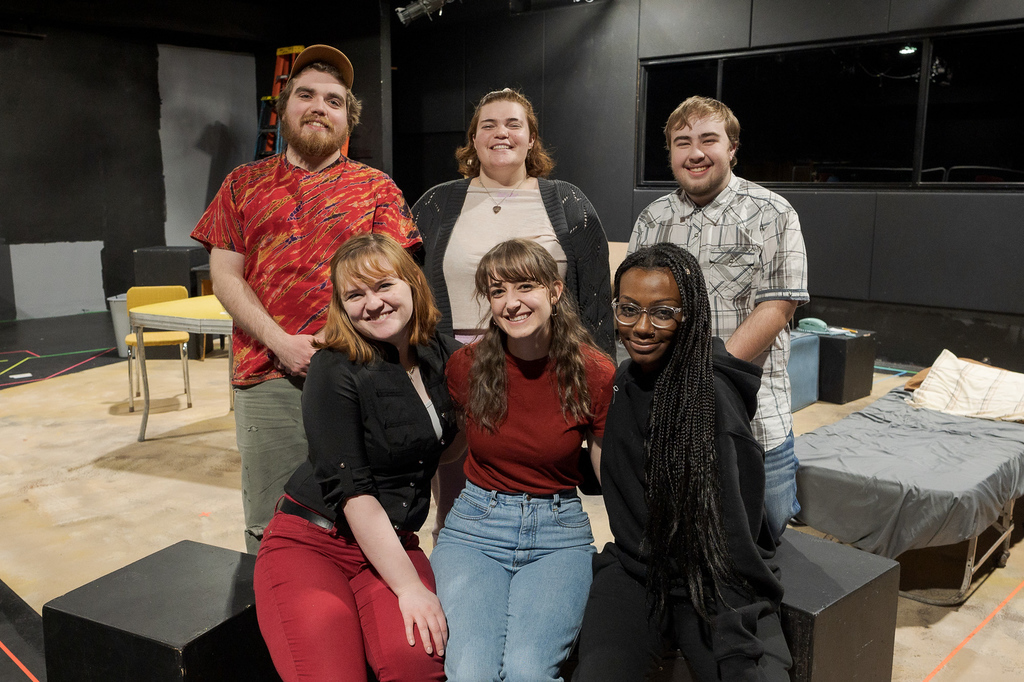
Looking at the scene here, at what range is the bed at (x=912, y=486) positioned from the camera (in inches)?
110

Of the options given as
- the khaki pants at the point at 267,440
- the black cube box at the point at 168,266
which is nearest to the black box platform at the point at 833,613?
the khaki pants at the point at 267,440

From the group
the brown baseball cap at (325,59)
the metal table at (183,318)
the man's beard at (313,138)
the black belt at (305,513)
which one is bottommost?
the black belt at (305,513)

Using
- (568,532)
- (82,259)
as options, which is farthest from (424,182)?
(568,532)

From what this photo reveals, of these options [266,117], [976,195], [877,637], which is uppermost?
[266,117]

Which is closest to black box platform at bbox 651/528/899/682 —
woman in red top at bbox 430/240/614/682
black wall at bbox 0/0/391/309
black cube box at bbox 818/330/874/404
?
woman in red top at bbox 430/240/614/682

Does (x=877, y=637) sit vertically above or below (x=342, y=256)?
below

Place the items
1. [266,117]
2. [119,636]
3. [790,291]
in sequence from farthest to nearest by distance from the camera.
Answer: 1. [266,117]
2. [790,291]
3. [119,636]

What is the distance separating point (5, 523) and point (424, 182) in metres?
7.25

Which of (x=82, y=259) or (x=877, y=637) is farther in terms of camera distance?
(x=82, y=259)

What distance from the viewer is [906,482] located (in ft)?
9.38

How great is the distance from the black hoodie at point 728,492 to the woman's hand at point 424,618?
0.36 m

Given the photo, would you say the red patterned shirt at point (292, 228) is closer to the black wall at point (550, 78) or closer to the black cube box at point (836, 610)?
the black cube box at point (836, 610)

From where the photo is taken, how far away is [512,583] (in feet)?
5.68

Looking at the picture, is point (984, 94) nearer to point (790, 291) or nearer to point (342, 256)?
point (790, 291)
